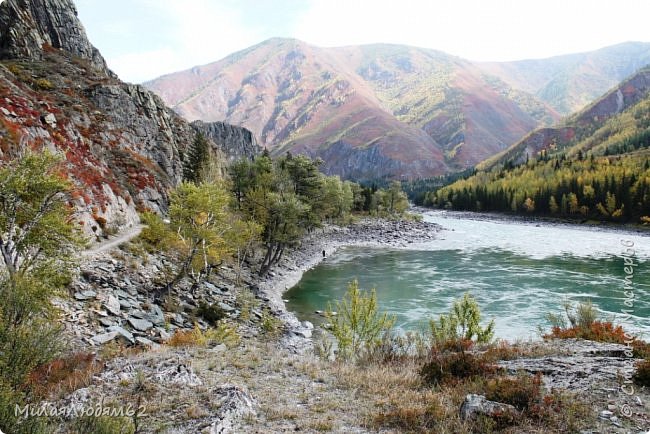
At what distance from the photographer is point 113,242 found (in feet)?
102

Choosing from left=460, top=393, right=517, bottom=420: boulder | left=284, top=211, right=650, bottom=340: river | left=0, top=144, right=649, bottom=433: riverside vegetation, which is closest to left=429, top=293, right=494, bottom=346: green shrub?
left=0, top=144, right=649, bottom=433: riverside vegetation

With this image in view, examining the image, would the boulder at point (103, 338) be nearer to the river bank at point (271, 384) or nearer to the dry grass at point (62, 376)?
the river bank at point (271, 384)

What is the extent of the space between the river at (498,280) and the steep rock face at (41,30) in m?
62.4

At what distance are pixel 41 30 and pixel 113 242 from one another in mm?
66855

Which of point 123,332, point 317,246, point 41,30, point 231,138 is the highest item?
point 41,30

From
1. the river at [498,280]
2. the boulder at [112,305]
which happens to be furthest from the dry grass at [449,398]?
the boulder at [112,305]

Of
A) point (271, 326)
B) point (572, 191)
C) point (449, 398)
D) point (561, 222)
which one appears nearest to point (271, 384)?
point (449, 398)

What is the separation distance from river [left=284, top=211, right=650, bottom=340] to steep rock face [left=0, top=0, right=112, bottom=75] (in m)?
62.4

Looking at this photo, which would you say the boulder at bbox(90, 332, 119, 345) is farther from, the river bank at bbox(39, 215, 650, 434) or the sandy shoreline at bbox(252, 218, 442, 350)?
the sandy shoreline at bbox(252, 218, 442, 350)

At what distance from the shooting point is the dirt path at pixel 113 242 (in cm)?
2735

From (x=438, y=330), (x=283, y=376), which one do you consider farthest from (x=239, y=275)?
(x=283, y=376)

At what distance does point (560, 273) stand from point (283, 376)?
43.1m

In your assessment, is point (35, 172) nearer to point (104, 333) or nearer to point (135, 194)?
point (104, 333)

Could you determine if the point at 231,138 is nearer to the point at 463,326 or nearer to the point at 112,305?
the point at 112,305
